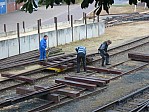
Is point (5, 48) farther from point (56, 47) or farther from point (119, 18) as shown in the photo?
point (119, 18)

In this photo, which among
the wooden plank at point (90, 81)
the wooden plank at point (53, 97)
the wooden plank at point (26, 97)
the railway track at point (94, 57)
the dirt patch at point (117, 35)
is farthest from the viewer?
the dirt patch at point (117, 35)

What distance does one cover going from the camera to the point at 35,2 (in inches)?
268

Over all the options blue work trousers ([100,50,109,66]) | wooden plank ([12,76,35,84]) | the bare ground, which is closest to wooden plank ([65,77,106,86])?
wooden plank ([12,76,35,84])

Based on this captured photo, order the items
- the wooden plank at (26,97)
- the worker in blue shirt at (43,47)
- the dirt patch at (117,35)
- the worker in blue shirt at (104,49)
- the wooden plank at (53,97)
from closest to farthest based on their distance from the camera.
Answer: the wooden plank at (26,97) → the wooden plank at (53,97) → the worker in blue shirt at (104,49) → the worker in blue shirt at (43,47) → the dirt patch at (117,35)

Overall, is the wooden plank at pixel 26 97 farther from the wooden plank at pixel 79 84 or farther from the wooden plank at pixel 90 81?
the wooden plank at pixel 90 81

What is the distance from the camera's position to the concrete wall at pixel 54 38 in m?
21.1

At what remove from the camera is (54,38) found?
2517cm

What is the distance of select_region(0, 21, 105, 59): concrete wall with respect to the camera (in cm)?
2112

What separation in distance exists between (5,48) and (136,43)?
10.2 meters

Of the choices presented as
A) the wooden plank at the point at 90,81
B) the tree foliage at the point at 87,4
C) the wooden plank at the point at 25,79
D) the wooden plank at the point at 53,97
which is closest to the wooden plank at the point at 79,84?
the wooden plank at the point at 90,81

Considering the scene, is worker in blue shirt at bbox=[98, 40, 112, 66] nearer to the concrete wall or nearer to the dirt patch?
the dirt patch

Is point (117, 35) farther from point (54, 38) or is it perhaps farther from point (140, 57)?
point (140, 57)

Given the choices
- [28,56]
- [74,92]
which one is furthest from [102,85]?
[28,56]

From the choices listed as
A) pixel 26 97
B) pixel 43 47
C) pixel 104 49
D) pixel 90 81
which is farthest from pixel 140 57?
pixel 26 97
